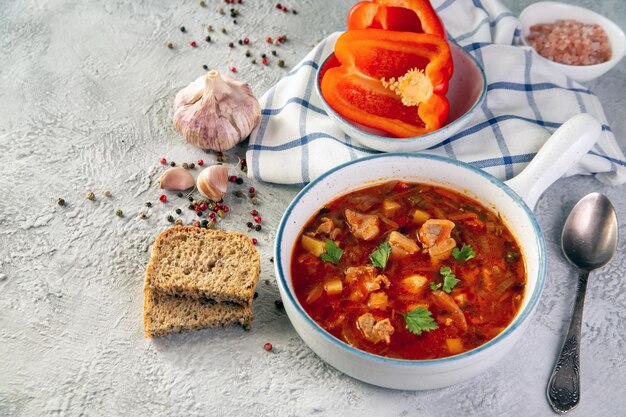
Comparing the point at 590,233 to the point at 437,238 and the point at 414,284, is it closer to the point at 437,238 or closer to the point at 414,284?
the point at 437,238

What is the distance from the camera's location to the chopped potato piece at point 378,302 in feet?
10.5

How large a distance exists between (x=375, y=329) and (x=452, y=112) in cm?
178

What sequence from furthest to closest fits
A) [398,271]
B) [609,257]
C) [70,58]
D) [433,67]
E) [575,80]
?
[70,58]
[575,80]
[433,67]
[609,257]
[398,271]

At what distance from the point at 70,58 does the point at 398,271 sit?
111 inches

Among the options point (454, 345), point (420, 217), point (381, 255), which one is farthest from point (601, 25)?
point (454, 345)

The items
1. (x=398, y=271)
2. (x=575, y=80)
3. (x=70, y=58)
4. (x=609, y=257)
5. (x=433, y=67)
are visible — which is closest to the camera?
(x=398, y=271)

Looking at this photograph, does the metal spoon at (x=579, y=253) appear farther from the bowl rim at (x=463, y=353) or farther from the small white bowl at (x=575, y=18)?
the small white bowl at (x=575, y=18)

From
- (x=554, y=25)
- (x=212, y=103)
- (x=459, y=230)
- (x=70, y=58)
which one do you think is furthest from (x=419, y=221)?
(x=70, y=58)

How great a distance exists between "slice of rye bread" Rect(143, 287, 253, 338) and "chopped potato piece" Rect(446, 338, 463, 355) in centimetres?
94

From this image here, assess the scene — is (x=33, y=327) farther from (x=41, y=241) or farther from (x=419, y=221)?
(x=419, y=221)

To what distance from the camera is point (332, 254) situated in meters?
3.36

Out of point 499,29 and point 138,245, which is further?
point 499,29

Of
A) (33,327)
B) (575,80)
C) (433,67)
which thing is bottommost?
(33,327)

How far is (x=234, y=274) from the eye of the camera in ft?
11.5
